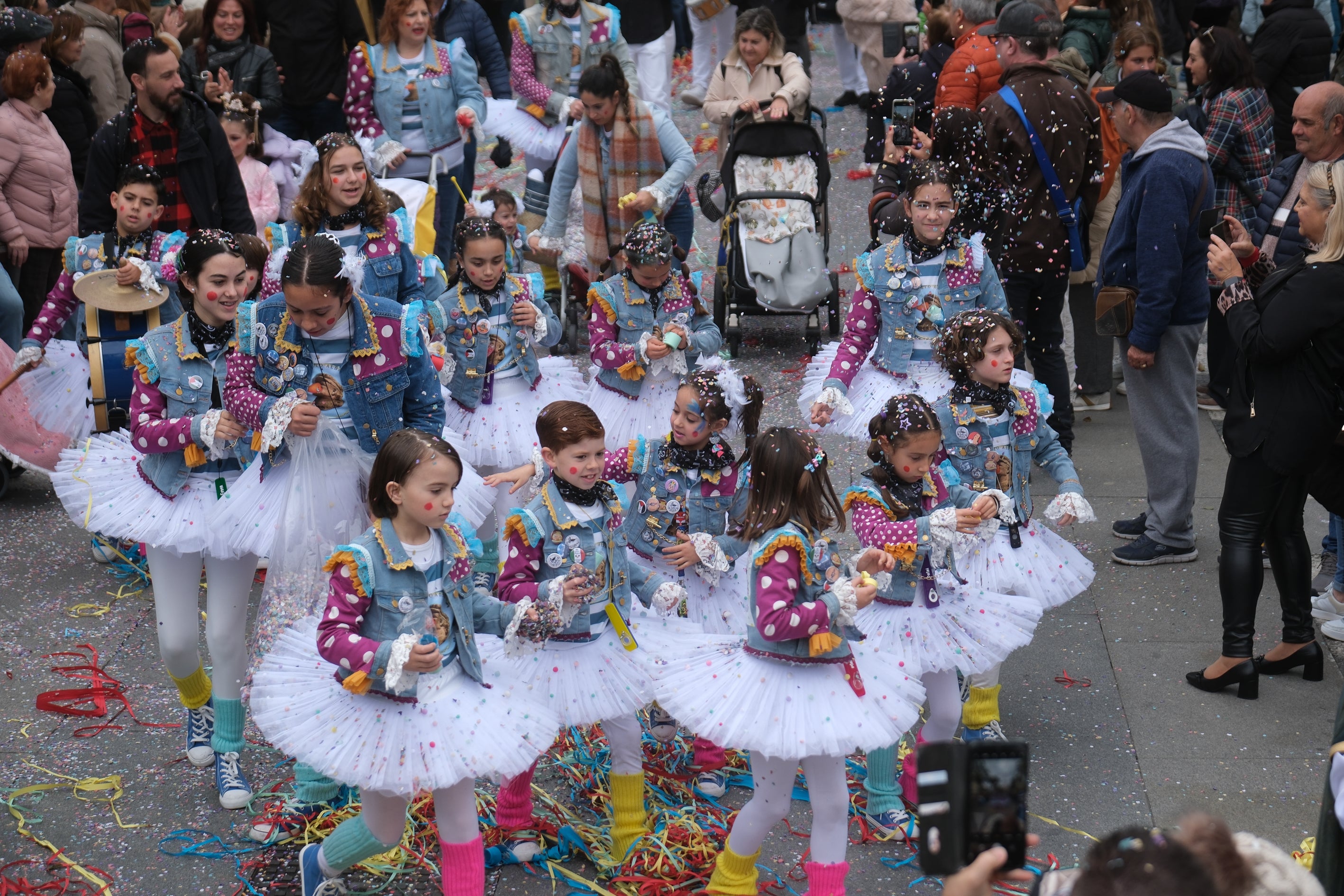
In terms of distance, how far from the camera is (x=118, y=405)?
21.5 feet

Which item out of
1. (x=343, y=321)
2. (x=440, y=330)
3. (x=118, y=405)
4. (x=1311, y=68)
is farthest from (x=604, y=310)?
(x=1311, y=68)

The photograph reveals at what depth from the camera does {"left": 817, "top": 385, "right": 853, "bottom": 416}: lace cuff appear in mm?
5777

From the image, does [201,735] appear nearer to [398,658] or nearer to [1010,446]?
[398,658]

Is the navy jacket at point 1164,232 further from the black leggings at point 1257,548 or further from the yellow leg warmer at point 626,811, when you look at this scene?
the yellow leg warmer at point 626,811

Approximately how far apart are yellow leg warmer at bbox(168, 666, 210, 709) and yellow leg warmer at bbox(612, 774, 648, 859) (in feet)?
5.90

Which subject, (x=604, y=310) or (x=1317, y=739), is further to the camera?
(x=604, y=310)

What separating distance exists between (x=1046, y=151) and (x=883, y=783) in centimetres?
384

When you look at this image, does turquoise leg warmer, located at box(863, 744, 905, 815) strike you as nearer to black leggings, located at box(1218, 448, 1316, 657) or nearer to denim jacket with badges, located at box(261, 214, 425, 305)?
black leggings, located at box(1218, 448, 1316, 657)

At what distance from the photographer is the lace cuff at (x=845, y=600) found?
4.27m

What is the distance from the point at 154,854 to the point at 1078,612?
4244mm

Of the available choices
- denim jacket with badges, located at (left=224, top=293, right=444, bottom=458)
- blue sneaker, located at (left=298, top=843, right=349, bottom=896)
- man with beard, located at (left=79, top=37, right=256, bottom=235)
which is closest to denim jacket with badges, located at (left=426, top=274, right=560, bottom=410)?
denim jacket with badges, located at (left=224, top=293, right=444, bottom=458)

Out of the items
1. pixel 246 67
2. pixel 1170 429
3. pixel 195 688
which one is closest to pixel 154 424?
pixel 195 688

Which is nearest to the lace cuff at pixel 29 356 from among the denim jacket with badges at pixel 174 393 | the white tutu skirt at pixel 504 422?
the denim jacket with badges at pixel 174 393

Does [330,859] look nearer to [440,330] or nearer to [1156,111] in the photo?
[440,330]
